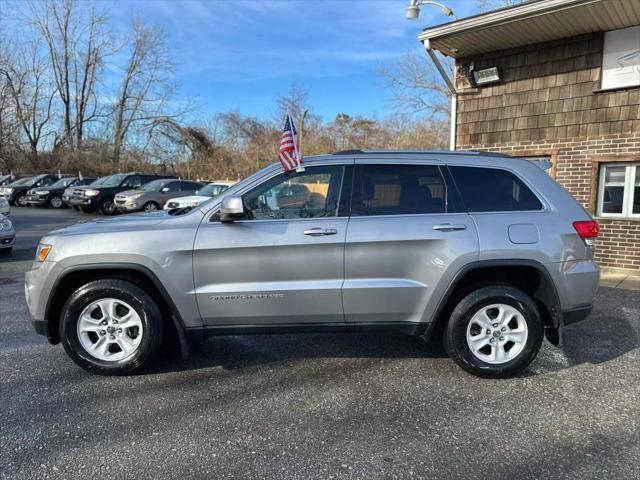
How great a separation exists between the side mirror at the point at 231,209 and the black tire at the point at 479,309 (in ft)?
6.11

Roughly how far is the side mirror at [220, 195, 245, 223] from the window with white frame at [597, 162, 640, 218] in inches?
283

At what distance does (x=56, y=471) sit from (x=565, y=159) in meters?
8.68

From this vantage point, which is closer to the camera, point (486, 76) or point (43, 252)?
Result: point (43, 252)

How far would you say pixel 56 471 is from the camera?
8.14 ft

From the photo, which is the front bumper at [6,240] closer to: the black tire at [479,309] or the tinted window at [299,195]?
the tinted window at [299,195]

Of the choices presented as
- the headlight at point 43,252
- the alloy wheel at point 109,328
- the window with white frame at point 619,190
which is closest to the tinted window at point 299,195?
the alloy wheel at point 109,328

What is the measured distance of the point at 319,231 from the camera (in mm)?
3473

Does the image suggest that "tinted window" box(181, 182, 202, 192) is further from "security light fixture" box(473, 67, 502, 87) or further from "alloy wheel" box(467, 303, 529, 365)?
"alloy wheel" box(467, 303, 529, 365)

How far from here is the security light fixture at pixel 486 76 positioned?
854 centimetres

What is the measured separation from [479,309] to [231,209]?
2086mm

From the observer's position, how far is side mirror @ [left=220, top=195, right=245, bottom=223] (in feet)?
11.0

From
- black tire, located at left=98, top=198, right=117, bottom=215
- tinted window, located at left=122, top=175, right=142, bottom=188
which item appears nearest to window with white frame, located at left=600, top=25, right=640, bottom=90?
black tire, located at left=98, top=198, right=117, bottom=215

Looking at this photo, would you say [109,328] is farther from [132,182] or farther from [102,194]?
[132,182]

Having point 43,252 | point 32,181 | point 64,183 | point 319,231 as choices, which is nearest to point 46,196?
point 64,183
